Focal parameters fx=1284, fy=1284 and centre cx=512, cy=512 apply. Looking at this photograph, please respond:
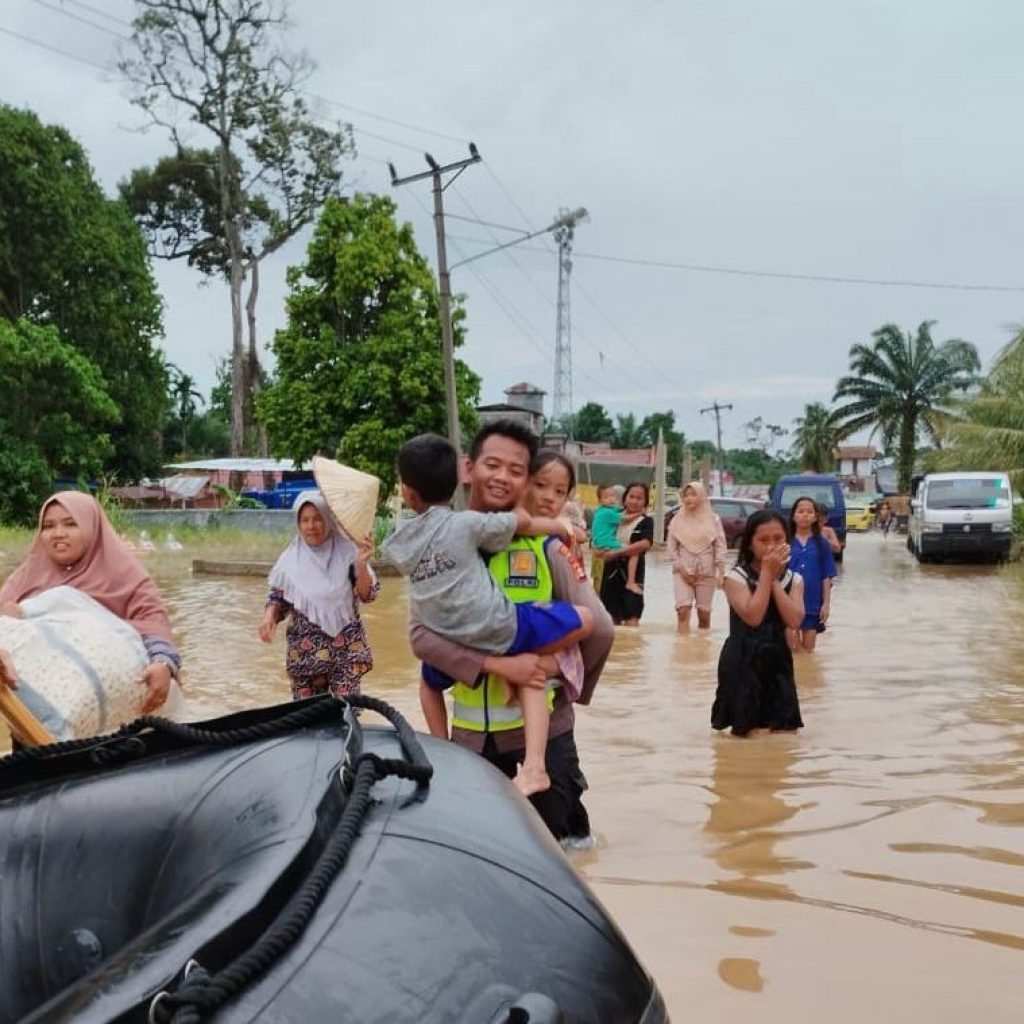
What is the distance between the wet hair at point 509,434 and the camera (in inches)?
153

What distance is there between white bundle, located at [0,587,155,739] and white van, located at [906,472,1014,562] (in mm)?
20611

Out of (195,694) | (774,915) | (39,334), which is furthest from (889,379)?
(774,915)

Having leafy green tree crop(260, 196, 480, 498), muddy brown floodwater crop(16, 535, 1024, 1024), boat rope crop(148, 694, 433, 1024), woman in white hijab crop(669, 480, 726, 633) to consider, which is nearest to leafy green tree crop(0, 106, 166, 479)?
leafy green tree crop(260, 196, 480, 498)

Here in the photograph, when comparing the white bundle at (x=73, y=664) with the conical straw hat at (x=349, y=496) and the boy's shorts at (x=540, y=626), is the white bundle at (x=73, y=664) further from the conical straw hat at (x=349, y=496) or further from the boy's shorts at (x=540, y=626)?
the conical straw hat at (x=349, y=496)

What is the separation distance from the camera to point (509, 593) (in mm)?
3932

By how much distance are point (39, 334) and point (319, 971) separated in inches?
1169

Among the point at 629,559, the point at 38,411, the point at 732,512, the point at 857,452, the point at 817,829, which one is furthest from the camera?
the point at 857,452

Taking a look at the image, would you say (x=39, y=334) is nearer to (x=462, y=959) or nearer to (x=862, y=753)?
(x=862, y=753)

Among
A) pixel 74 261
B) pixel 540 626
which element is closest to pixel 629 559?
pixel 540 626

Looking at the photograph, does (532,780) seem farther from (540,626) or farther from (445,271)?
(445,271)

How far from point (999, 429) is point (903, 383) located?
2725 cm

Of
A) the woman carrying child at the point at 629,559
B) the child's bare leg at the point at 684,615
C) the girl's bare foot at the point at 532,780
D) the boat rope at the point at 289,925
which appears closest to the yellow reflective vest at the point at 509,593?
the girl's bare foot at the point at 532,780

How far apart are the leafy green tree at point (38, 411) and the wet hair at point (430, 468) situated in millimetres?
26477

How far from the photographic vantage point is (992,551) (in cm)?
2278
